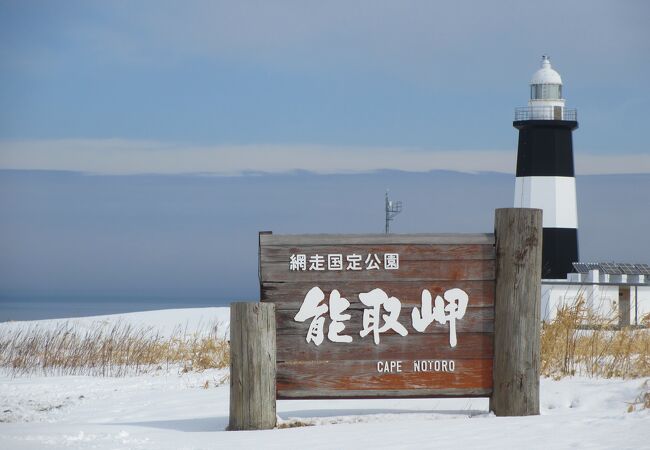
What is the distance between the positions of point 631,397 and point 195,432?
3.79m

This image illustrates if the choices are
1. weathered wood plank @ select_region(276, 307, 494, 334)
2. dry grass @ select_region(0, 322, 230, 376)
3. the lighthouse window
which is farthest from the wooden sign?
the lighthouse window

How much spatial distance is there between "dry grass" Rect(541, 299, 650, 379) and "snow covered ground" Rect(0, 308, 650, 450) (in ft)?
1.64

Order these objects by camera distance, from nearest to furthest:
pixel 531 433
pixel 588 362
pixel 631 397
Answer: pixel 531 433, pixel 631 397, pixel 588 362

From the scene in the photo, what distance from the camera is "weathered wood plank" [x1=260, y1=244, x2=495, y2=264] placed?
25.4 ft

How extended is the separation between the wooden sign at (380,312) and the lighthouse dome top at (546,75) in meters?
23.5

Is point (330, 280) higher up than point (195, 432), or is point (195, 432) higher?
point (330, 280)

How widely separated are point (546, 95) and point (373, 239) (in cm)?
2344

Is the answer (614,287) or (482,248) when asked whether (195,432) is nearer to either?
(482,248)

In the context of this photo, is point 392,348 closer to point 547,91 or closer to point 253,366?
point 253,366

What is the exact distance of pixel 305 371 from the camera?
7766mm

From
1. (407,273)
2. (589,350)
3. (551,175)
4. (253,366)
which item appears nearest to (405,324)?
(407,273)

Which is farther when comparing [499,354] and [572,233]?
[572,233]

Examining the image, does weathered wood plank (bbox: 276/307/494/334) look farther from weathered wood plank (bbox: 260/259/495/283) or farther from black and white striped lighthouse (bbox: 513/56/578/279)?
black and white striped lighthouse (bbox: 513/56/578/279)

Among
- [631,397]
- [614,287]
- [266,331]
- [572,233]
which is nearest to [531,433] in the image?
[631,397]
